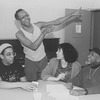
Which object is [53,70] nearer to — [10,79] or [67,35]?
[10,79]

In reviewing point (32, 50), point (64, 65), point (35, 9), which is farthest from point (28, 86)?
point (35, 9)

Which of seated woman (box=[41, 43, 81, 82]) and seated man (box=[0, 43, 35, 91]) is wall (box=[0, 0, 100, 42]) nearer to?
seated man (box=[0, 43, 35, 91])

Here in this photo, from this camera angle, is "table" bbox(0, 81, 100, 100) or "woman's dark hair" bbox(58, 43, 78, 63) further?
"woman's dark hair" bbox(58, 43, 78, 63)

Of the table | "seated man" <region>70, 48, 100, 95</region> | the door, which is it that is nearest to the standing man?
"seated man" <region>70, 48, 100, 95</region>

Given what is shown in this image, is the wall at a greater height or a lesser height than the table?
greater

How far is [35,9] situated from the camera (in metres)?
4.52

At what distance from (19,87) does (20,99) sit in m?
0.32

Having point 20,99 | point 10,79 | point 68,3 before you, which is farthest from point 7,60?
point 68,3

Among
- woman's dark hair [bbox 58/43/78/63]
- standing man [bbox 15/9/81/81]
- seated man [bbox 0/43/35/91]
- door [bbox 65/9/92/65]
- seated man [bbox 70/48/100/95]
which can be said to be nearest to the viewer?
seated man [bbox 70/48/100/95]

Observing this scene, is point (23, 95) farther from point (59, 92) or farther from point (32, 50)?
point (32, 50)

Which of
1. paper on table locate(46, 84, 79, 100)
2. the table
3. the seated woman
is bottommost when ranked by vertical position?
the table

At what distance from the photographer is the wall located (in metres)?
4.36

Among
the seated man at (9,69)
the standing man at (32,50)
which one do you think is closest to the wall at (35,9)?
the standing man at (32,50)

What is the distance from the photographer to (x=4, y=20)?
14.3 feet
